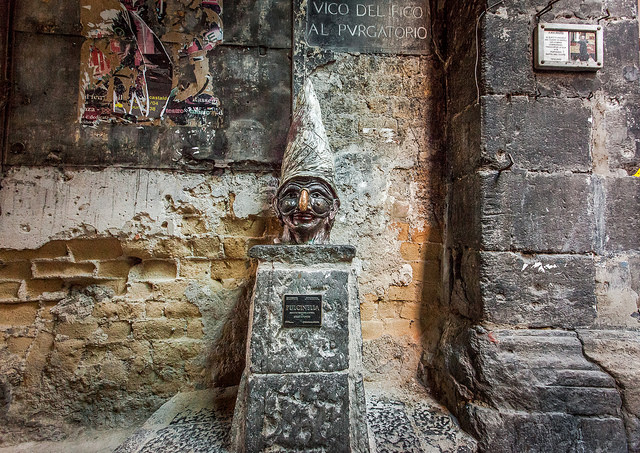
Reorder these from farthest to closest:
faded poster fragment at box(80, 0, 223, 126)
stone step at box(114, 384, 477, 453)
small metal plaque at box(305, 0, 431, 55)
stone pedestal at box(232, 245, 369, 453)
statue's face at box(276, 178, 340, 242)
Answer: small metal plaque at box(305, 0, 431, 55)
faded poster fragment at box(80, 0, 223, 126)
statue's face at box(276, 178, 340, 242)
stone step at box(114, 384, 477, 453)
stone pedestal at box(232, 245, 369, 453)

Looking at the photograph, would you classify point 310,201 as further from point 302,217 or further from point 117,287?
point 117,287

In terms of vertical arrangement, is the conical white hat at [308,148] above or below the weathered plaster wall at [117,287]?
above

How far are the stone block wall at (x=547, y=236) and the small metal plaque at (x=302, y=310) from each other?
3.25 ft

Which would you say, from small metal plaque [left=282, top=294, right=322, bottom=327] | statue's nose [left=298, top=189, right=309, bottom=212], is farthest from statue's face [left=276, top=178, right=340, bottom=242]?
small metal plaque [left=282, top=294, right=322, bottom=327]

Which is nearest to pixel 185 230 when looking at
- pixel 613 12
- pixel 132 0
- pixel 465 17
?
pixel 132 0

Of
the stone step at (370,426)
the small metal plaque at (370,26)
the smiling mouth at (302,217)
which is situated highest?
the small metal plaque at (370,26)

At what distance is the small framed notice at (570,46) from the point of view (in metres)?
1.86

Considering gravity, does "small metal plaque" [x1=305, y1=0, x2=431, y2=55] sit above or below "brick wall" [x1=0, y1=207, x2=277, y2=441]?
above

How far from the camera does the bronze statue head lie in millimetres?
1773

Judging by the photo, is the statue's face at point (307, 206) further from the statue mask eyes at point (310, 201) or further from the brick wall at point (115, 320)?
the brick wall at point (115, 320)

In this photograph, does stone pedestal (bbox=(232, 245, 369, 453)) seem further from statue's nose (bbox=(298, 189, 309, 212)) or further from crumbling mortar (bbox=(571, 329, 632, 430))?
crumbling mortar (bbox=(571, 329, 632, 430))

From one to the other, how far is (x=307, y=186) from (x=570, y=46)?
5.89 feet

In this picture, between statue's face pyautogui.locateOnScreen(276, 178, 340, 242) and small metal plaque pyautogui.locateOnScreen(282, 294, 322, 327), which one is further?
statue's face pyautogui.locateOnScreen(276, 178, 340, 242)

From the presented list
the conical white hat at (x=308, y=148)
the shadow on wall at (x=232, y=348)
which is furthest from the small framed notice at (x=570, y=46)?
the shadow on wall at (x=232, y=348)
